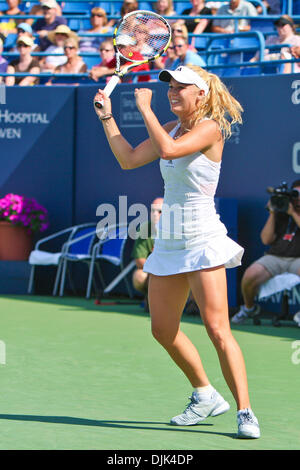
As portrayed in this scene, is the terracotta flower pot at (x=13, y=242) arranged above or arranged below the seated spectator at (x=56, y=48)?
below

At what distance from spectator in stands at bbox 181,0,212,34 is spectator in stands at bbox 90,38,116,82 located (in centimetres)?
122

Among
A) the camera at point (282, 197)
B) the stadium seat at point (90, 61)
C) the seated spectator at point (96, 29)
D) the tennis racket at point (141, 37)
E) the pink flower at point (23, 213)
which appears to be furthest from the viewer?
the stadium seat at point (90, 61)

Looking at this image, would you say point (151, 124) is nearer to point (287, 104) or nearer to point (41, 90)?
point (287, 104)

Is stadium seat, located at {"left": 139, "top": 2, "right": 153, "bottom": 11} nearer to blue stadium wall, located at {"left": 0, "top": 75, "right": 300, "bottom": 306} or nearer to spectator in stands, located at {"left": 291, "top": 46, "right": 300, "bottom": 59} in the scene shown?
blue stadium wall, located at {"left": 0, "top": 75, "right": 300, "bottom": 306}

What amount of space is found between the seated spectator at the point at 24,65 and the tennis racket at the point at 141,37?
8.19 meters

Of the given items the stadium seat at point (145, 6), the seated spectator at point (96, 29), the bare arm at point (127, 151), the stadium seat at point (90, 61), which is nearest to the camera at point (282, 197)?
the bare arm at point (127, 151)

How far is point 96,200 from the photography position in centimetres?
1344

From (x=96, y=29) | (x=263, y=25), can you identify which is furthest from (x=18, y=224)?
(x=263, y=25)

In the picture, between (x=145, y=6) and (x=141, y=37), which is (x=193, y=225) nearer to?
(x=141, y=37)

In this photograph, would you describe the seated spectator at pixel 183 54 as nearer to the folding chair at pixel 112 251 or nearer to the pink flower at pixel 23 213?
the folding chair at pixel 112 251

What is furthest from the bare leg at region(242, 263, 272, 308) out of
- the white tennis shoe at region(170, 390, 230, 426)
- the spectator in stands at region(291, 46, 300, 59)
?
the white tennis shoe at region(170, 390, 230, 426)

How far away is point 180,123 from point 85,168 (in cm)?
870

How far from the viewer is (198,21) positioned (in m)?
13.8

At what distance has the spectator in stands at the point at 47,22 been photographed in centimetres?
1466
